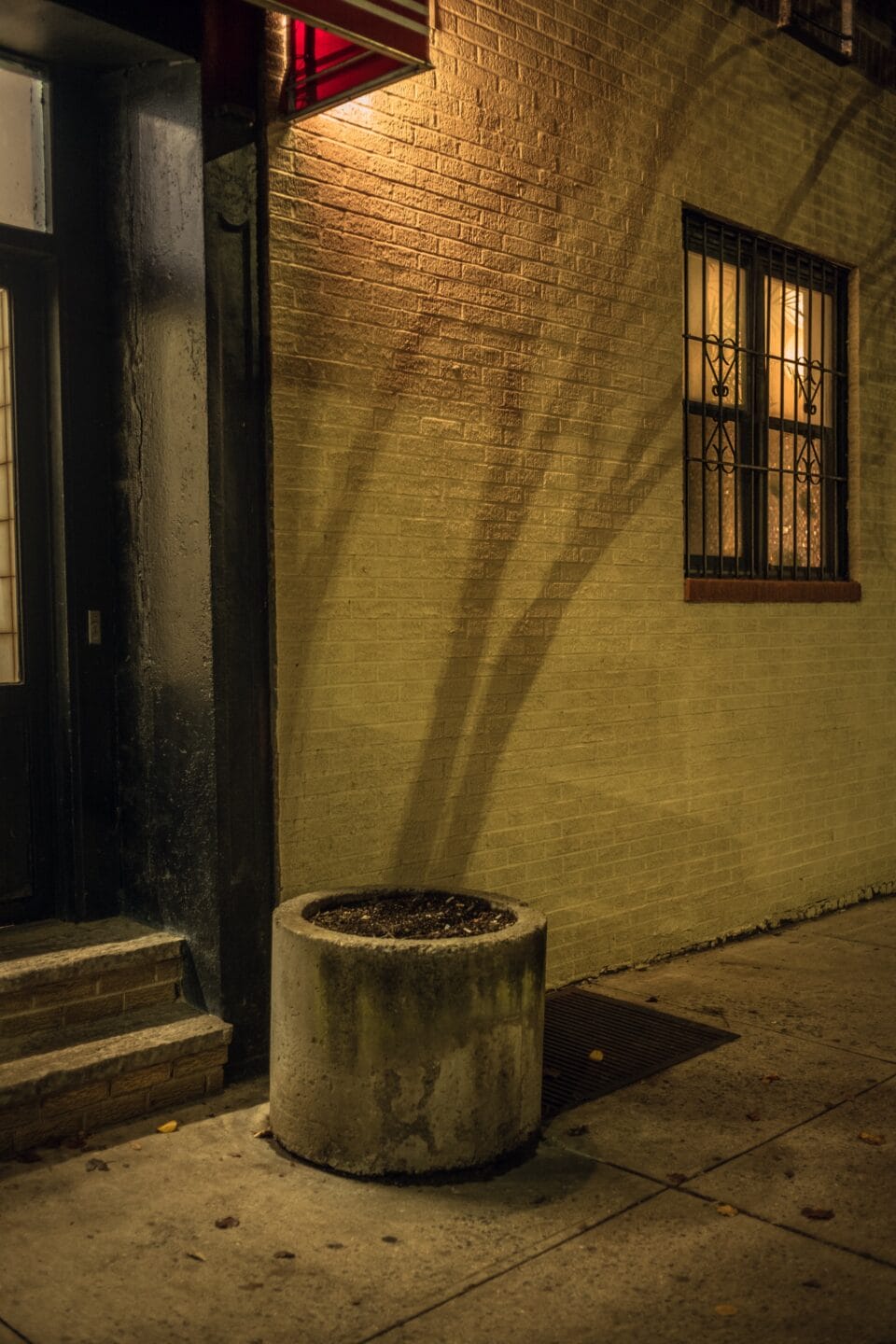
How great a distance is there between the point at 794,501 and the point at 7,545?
15.9ft

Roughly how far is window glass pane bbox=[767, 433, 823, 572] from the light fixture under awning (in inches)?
151

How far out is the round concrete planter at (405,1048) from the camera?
12.8ft

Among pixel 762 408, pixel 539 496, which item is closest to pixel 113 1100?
pixel 539 496

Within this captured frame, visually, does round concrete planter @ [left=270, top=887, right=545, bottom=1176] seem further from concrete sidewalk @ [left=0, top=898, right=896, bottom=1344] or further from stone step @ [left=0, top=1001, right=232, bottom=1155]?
stone step @ [left=0, top=1001, right=232, bottom=1155]

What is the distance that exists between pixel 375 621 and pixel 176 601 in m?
0.84

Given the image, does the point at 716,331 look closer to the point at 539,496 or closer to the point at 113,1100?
the point at 539,496

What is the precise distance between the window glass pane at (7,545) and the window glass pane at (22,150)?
0.50 metres

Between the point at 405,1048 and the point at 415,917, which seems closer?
the point at 405,1048

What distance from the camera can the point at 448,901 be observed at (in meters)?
4.64

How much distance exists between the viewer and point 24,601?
510 centimetres

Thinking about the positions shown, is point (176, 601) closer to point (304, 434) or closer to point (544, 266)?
point (304, 434)

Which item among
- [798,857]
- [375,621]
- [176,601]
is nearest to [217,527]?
[176,601]

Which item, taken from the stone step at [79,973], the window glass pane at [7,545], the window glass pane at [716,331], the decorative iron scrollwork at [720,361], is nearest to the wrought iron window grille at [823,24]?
the window glass pane at [716,331]

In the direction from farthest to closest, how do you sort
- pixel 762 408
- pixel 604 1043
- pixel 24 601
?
pixel 762 408
pixel 604 1043
pixel 24 601
